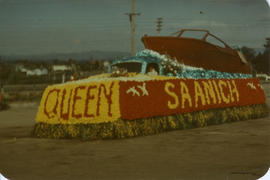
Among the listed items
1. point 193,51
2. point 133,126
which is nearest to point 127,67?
point 133,126

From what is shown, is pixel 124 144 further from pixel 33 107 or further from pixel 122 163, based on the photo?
pixel 33 107

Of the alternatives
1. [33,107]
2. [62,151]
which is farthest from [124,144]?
[33,107]

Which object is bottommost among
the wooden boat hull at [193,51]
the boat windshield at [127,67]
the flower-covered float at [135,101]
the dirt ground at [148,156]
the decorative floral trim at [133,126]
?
the dirt ground at [148,156]

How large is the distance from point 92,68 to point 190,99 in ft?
10.0

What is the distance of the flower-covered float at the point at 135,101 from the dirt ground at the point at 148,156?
335 mm

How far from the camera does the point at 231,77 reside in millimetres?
11875

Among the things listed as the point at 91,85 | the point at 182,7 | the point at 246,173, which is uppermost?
the point at 182,7

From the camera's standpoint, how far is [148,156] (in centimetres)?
762

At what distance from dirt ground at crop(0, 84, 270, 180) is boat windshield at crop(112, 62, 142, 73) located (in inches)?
63.6

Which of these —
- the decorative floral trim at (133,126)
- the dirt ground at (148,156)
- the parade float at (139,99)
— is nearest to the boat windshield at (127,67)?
the parade float at (139,99)

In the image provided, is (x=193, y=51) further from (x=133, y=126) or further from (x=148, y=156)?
(x=148, y=156)

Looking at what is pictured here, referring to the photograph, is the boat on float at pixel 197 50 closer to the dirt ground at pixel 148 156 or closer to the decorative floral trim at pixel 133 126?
the decorative floral trim at pixel 133 126

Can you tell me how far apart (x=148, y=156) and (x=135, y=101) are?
2153mm

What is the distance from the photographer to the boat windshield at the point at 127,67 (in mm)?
9653
